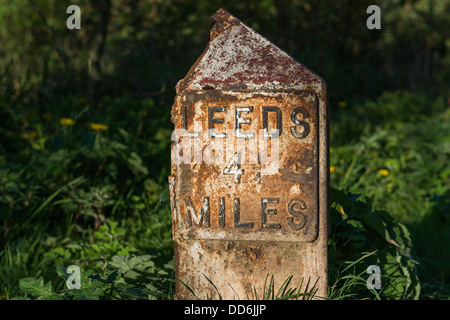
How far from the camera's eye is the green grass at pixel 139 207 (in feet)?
7.93

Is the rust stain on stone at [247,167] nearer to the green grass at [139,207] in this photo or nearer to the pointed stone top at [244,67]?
the pointed stone top at [244,67]

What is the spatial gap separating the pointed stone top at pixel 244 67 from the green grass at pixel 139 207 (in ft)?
1.83

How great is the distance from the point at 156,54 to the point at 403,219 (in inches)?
163

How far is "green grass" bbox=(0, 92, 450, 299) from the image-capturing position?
2.42 meters

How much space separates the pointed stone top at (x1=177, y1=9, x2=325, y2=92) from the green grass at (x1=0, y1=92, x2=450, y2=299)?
1.83 feet

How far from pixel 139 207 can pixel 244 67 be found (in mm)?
1486

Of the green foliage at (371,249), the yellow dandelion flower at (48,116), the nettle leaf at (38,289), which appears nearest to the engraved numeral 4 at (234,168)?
the green foliage at (371,249)

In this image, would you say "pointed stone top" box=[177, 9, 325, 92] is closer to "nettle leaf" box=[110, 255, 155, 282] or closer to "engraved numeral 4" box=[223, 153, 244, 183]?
"engraved numeral 4" box=[223, 153, 244, 183]

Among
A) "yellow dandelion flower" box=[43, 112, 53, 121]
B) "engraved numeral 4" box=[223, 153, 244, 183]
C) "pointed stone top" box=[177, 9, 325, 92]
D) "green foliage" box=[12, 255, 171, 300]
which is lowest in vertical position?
"green foliage" box=[12, 255, 171, 300]

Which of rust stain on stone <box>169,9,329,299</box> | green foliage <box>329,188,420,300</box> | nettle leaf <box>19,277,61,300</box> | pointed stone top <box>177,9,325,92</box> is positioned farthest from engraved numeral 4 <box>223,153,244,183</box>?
nettle leaf <box>19,277,61,300</box>

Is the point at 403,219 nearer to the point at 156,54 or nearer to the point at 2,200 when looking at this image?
the point at 2,200

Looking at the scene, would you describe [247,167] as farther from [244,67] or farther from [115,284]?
[115,284]

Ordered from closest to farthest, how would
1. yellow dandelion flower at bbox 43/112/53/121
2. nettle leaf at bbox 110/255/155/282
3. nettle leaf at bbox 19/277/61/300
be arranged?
1. nettle leaf at bbox 19/277/61/300
2. nettle leaf at bbox 110/255/155/282
3. yellow dandelion flower at bbox 43/112/53/121

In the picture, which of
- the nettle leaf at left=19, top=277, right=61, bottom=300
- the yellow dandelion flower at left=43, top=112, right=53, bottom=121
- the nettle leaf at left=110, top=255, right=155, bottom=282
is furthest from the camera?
the yellow dandelion flower at left=43, top=112, right=53, bottom=121
